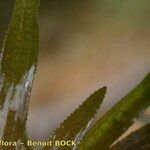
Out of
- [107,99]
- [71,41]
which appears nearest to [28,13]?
[71,41]

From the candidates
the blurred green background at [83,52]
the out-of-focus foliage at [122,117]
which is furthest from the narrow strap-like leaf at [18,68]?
the out-of-focus foliage at [122,117]

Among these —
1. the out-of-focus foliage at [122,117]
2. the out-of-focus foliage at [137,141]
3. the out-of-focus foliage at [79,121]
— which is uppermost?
the out-of-focus foliage at [122,117]

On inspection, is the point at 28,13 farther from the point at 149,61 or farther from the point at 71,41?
the point at 149,61

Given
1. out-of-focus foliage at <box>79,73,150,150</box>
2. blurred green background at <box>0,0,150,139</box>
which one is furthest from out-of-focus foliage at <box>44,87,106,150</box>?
out-of-focus foliage at <box>79,73,150,150</box>

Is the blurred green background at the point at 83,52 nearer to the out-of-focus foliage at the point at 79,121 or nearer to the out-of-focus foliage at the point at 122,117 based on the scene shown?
the out-of-focus foliage at the point at 79,121

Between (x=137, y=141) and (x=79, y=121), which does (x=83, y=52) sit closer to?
(x=79, y=121)

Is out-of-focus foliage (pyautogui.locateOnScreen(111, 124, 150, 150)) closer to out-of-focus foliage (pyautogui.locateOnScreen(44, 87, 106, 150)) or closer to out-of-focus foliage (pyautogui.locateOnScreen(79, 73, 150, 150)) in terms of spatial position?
out-of-focus foliage (pyautogui.locateOnScreen(79, 73, 150, 150))

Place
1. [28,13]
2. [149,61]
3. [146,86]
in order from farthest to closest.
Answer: [149,61] < [28,13] < [146,86]
